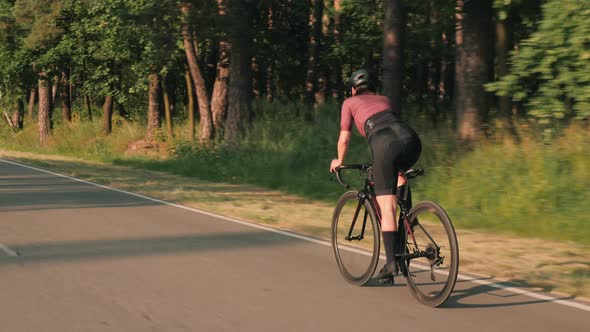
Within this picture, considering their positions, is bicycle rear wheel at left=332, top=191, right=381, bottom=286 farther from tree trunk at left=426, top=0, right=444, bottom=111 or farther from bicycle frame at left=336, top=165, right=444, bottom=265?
tree trunk at left=426, top=0, right=444, bottom=111

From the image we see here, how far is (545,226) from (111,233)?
5.75 metres

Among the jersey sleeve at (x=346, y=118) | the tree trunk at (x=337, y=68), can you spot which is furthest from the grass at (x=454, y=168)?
the tree trunk at (x=337, y=68)

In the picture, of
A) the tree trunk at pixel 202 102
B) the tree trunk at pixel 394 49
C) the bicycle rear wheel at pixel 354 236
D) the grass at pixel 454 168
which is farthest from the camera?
the tree trunk at pixel 202 102

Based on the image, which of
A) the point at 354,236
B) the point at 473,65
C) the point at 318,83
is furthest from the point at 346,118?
the point at 318,83

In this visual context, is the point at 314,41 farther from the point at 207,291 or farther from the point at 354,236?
the point at 207,291

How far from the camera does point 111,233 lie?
10.6m

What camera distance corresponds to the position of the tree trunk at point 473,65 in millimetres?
15367

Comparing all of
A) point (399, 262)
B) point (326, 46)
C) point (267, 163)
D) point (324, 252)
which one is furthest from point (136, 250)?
point (326, 46)

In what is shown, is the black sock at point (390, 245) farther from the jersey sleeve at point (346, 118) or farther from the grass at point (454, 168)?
the grass at point (454, 168)

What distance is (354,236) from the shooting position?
7.84 m

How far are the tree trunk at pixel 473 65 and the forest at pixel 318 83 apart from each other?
0.03m

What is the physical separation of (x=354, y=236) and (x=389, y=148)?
4.70 ft

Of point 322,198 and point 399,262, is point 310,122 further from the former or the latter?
point 399,262

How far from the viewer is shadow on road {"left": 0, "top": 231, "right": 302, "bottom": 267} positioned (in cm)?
873
